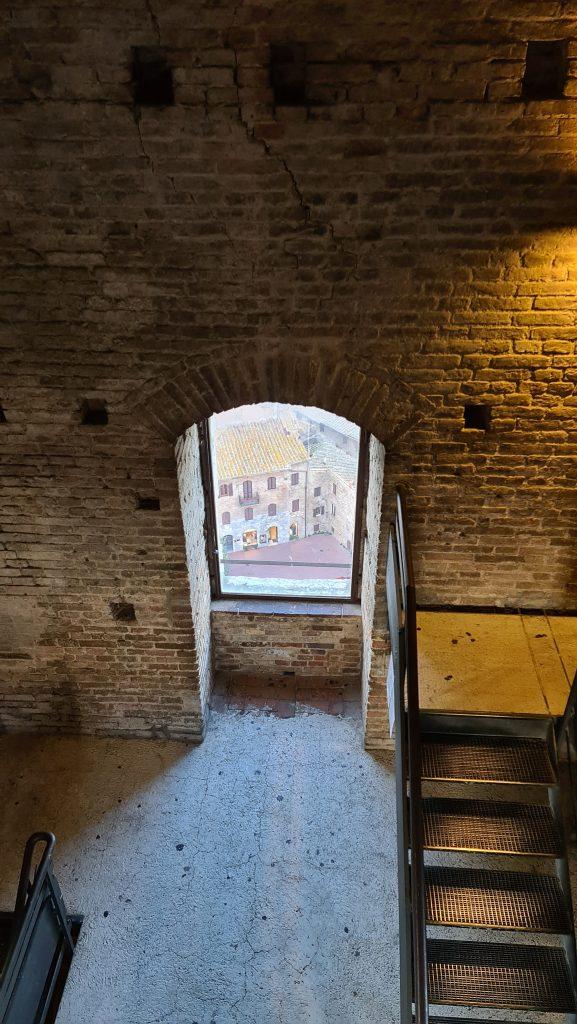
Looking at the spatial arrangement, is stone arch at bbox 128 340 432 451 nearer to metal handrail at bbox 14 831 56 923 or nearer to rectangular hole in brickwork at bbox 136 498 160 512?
rectangular hole in brickwork at bbox 136 498 160 512

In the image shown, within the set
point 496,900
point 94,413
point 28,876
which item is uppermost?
point 94,413

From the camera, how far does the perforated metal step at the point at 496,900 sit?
3.17m

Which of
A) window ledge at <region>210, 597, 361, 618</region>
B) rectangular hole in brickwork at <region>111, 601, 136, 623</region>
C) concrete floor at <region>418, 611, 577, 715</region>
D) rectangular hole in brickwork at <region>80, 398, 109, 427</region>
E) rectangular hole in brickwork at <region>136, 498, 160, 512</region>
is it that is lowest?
concrete floor at <region>418, 611, 577, 715</region>

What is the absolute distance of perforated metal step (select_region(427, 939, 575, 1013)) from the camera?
3.09 m

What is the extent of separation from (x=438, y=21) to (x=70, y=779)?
17.4 ft

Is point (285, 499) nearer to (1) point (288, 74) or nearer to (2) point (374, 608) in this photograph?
(2) point (374, 608)

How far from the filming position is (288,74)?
2.74 meters

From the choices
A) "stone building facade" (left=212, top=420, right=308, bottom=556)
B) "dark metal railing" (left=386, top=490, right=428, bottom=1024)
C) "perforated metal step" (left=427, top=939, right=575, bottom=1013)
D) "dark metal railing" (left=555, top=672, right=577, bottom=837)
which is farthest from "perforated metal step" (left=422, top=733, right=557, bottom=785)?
"stone building facade" (left=212, top=420, right=308, bottom=556)

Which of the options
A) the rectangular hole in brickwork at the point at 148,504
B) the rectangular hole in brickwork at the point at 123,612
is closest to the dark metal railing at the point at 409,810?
the rectangular hole in brickwork at the point at 148,504

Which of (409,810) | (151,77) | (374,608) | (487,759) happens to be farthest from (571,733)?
(151,77)

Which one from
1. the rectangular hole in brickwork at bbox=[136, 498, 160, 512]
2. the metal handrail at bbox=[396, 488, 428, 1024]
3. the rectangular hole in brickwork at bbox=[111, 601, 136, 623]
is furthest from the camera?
the rectangular hole in brickwork at bbox=[111, 601, 136, 623]

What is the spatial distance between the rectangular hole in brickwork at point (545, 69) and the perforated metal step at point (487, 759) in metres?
3.37

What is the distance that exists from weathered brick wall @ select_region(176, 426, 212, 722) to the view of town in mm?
283

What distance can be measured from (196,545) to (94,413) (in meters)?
1.34
